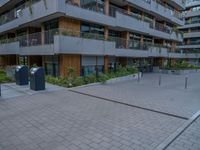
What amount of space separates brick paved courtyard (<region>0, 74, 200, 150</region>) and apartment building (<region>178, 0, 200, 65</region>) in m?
44.1

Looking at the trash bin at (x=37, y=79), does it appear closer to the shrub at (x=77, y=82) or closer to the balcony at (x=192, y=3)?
the shrub at (x=77, y=82)

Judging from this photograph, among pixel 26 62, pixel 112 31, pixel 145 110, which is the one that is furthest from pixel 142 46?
pixel 145 110

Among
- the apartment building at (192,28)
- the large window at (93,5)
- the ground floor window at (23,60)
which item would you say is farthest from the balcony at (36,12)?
the apartment building at (192,28)

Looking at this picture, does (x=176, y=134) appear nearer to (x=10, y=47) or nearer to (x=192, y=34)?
(x=10, y=47)

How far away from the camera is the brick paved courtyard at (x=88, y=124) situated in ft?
15.0

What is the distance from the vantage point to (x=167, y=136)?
16.5 ft

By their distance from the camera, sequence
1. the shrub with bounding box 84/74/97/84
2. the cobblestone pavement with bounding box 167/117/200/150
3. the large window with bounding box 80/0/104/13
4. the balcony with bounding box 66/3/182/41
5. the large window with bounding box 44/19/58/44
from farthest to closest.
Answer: the large window with bounding box 80/0/104/13, the balcony with bounding box 66/3/182/41, the large window with bounding box 44/19/58/44, the shrub with bounding box 84/74/97/84, the cobblestone pavement with bounding box 167/117/200/150

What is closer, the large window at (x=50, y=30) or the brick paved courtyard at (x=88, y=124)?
the brick paved courtyard at (x=88, y=124)

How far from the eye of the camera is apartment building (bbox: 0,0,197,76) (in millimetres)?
14539

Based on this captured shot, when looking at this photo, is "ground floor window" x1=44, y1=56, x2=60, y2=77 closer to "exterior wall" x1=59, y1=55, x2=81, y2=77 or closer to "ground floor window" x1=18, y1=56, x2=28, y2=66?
"exterior wall" x1=59, y1=55, x2=81, y2=77

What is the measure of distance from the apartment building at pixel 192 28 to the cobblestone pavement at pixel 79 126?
44846 mm

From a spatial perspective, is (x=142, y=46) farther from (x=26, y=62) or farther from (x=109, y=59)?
(x=26, y=62)

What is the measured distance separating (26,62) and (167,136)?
20.3 meters

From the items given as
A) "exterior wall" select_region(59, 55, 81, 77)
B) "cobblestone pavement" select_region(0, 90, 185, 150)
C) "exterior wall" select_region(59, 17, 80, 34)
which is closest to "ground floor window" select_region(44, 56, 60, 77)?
"exterior wall" select_region(59, 55, 81, 77)
